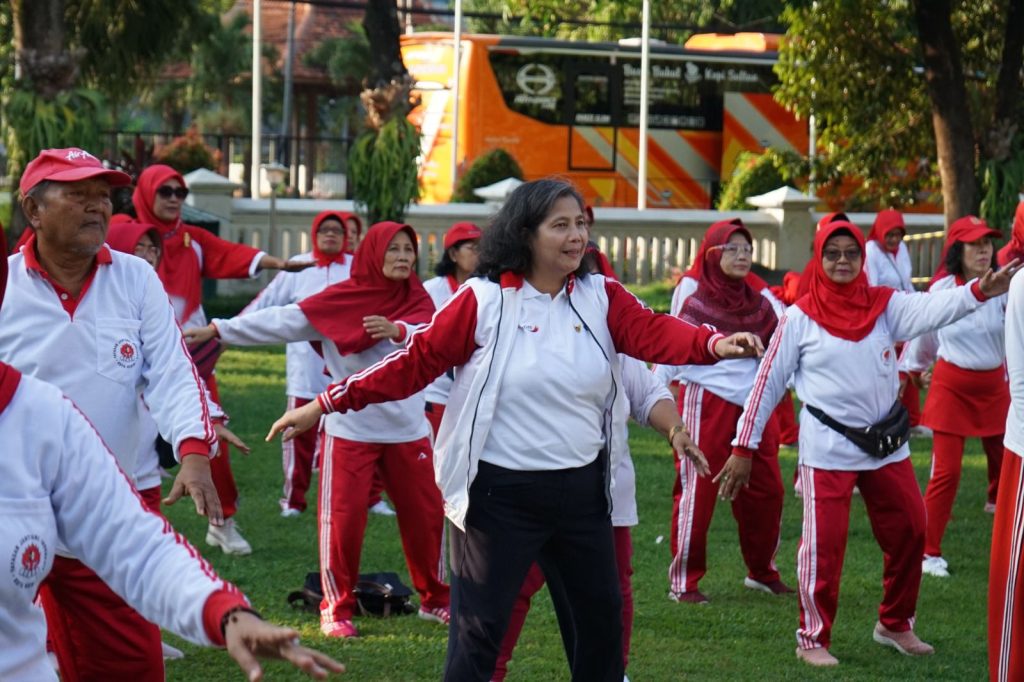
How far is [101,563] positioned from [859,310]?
4.49 m

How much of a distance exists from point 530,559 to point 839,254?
2.63m

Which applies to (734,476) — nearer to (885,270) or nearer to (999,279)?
(999,279)

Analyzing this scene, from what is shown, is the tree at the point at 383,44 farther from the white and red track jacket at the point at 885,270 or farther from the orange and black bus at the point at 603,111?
the orange and black bus at the point at 603,111

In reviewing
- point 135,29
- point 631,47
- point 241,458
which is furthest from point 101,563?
point 631,47

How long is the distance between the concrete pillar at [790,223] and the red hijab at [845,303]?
16892 mm

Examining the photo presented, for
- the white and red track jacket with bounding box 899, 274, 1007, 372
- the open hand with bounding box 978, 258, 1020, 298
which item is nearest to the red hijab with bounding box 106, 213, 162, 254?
the open hand with bounding box 978, 258, 1020, 298

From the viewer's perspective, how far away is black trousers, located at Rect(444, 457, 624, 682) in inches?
197

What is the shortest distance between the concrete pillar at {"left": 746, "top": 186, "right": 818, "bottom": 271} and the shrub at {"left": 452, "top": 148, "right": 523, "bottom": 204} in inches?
145

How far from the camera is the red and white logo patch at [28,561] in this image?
3.09 metres

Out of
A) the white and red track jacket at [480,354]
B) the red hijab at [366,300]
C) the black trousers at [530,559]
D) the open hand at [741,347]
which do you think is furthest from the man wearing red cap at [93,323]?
the red hijab at [366,300]

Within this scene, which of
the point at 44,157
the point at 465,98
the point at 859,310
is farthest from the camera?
the point at 465,98

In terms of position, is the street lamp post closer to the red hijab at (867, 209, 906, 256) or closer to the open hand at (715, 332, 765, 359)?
the red hijab at (867, 209, 906, 256)

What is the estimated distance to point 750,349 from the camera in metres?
4.87

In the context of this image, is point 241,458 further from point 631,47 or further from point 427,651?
point 631,47
